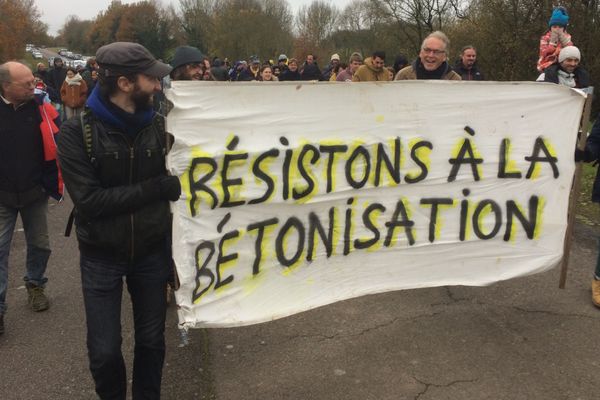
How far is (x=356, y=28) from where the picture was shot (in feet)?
141

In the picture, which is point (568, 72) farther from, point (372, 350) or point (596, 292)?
point (372, 350)

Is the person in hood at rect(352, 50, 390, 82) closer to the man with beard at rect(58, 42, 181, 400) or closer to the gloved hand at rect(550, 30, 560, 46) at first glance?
the gloved hand at rect(550, 30, 560, 46)

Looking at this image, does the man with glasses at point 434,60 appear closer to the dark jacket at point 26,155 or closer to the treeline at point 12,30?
the dark jacket at point 26,155

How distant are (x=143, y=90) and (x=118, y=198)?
20.1 inches

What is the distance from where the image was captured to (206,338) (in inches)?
148

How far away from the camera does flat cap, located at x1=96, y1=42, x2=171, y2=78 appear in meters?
2.38

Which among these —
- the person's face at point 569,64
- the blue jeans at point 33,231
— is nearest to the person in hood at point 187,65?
the blue jeans at point 33,231

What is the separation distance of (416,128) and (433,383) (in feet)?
5.16

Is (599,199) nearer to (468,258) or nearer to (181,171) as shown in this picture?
(468,258)

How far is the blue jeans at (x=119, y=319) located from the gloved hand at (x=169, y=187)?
12.7 inches

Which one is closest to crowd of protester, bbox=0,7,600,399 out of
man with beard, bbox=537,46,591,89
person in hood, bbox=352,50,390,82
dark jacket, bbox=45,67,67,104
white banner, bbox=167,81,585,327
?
white banner, bbox=167,81,585,327

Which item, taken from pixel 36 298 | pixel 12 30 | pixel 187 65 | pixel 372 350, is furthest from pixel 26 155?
pixel 12 30

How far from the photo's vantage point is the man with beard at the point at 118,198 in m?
2.39

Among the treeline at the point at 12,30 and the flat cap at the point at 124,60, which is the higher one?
the treeline at the point at 12,30
